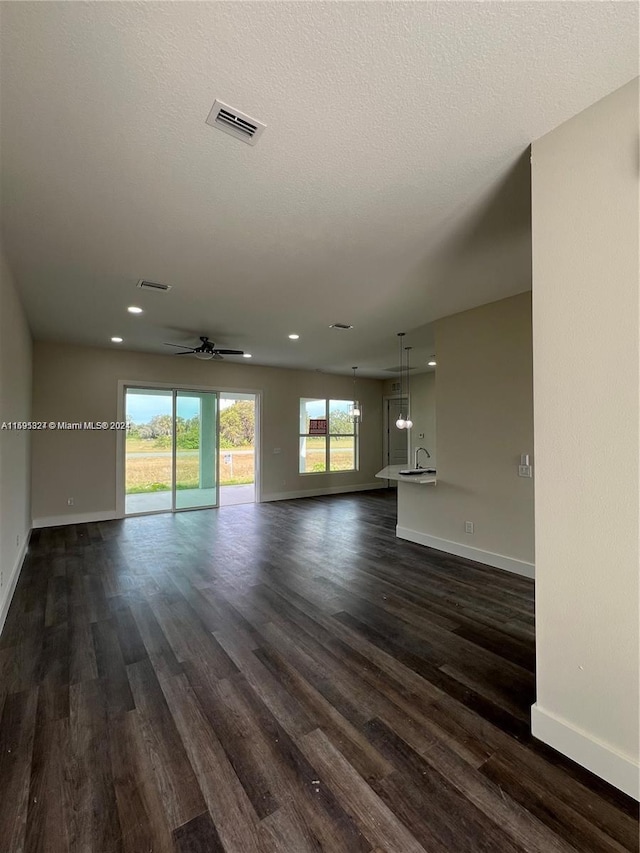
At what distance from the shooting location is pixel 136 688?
6.97 ft

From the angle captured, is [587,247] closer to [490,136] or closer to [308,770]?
[490,136]

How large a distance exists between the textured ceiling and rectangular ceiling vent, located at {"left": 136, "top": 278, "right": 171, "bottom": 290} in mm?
115

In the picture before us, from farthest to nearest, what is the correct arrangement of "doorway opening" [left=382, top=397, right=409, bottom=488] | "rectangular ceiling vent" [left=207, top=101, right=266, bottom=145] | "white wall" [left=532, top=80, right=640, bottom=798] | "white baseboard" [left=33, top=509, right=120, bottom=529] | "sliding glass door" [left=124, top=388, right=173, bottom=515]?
"doorway opening" [left=382, top=397, right=409, bottom=488] → "sliding glass door" [left=124, top=388, right=173, bottom=515] → "white baseboard" [left=33, top=509, right=120, bottom=529] → "rectangular ceiling vent" [left=207, top=101, right=266, bottom=145] → "white wall" [left=532, top=80, right=640, bottom=798]

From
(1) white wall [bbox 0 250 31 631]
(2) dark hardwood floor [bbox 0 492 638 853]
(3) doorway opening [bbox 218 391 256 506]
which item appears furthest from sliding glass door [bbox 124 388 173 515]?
(2) dark hardwood floor [bbox 0 492 638 853]

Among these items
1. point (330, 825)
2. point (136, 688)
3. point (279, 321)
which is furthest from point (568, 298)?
point (279, 321)

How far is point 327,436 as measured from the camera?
908 centimetres

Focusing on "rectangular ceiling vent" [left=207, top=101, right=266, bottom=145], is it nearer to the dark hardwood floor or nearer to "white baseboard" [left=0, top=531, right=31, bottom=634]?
the dark hardwood floor

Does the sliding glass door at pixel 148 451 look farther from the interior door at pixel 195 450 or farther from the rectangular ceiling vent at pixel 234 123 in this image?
the rectangular ceiling vent at pixel 234 123

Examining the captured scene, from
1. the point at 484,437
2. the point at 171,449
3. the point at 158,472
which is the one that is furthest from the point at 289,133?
the point at 158,472

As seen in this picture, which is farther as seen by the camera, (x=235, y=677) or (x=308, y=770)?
(x=235, y=677)

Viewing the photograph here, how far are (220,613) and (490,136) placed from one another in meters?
3.49

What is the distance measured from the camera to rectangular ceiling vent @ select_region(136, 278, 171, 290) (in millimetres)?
3570

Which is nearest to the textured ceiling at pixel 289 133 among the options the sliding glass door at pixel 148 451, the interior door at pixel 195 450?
the sliding glass door at pixel 148 451

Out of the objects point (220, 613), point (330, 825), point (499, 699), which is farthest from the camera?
point (220, 613)
